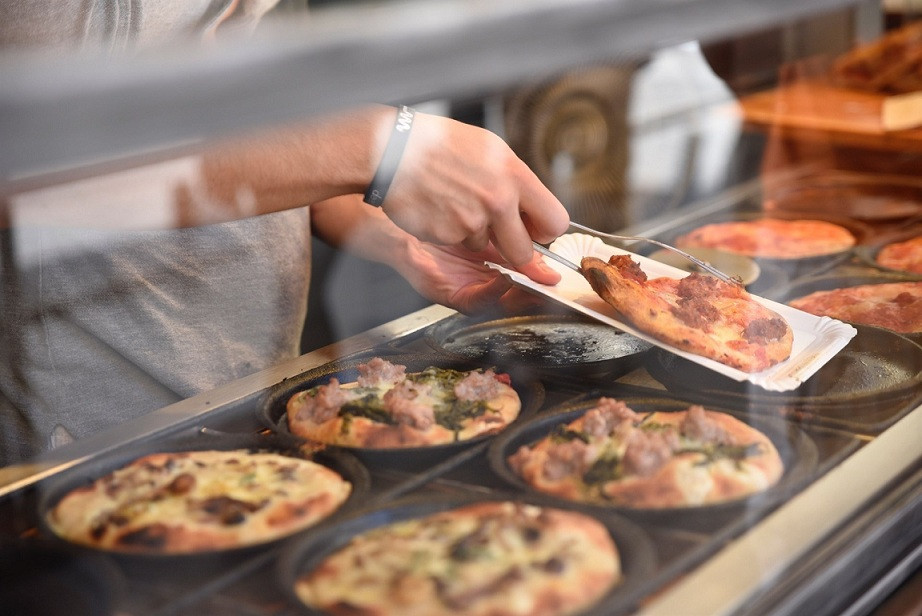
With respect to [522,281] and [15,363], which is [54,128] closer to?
[522,281]

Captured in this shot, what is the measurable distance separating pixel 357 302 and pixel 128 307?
89 centimetres

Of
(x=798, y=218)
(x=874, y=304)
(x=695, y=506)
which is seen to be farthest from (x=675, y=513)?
(x=798, y=218)

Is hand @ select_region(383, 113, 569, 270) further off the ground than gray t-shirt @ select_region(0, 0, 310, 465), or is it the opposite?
hand @ select_region(383, 113, 569, 270)

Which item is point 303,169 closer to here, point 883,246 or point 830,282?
point 830,282

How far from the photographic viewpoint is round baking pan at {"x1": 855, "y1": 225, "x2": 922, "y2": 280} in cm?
244

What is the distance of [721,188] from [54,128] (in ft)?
9.42

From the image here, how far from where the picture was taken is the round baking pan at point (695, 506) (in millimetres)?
1340

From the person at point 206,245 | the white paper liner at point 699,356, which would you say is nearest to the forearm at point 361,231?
the person at point 206,245

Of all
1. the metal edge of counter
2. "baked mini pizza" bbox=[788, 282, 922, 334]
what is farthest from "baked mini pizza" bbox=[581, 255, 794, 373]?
the metal edge of counter

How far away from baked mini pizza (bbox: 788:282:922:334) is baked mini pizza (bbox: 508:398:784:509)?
707mm

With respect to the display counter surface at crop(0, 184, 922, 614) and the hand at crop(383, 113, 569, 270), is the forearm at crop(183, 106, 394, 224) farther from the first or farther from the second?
the display counter surface at crop(0, 184, 922, 614)

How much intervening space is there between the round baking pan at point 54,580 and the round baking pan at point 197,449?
0.07 feet

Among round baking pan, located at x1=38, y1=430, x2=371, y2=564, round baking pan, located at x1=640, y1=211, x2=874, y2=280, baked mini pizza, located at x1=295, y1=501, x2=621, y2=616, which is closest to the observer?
baked mini pizza, located at x1=295, y1=501, x2=621, y2=616

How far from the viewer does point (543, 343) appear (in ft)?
6.81
